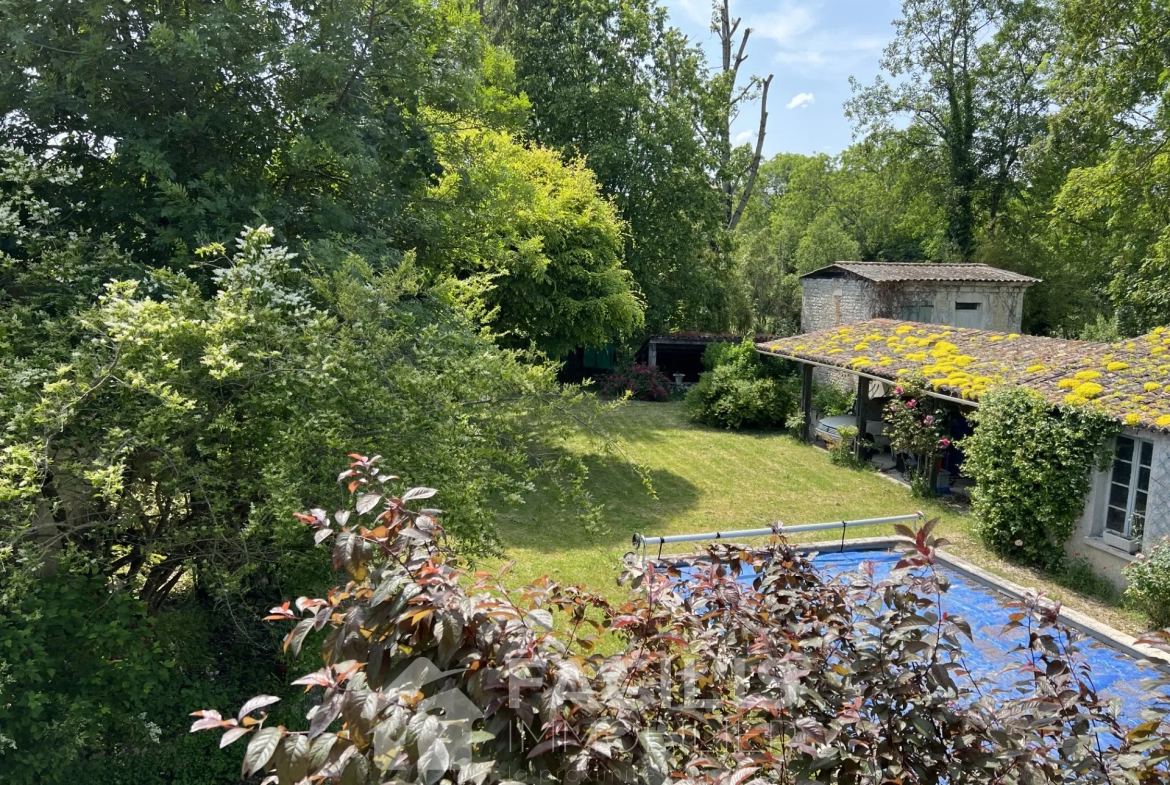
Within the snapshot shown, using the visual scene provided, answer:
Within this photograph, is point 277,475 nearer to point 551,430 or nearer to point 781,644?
point 551,430

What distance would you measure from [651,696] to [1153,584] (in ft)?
30.5

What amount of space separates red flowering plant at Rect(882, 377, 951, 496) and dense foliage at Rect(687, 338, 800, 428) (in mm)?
5629

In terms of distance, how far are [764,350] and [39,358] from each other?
57.9 feet

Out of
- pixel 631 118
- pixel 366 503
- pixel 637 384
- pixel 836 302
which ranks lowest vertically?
pixel 637 384

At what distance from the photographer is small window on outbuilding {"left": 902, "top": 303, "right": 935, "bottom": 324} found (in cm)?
2194

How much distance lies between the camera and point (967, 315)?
886 inches

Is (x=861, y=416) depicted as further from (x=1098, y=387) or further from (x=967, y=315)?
(x=967, y=315)

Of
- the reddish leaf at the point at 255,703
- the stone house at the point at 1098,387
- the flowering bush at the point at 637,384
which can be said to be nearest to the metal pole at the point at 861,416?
the stone house at the point at 1098,387

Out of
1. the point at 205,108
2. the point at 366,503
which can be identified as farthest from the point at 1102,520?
the point at 205,108

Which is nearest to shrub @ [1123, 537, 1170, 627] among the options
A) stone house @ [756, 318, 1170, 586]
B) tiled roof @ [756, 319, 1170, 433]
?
stone house @ [756, 318, 1170, 586]

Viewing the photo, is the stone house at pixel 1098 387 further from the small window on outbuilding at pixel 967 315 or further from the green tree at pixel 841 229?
the green tree at pixel 841 229

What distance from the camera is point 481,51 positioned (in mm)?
9203

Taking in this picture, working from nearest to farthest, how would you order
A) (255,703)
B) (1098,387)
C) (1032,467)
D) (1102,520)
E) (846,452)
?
(255,703) → (1102,520) → (1098,387) → (1032,467) → (846,452)

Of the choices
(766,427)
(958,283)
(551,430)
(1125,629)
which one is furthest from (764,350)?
(551,430)
